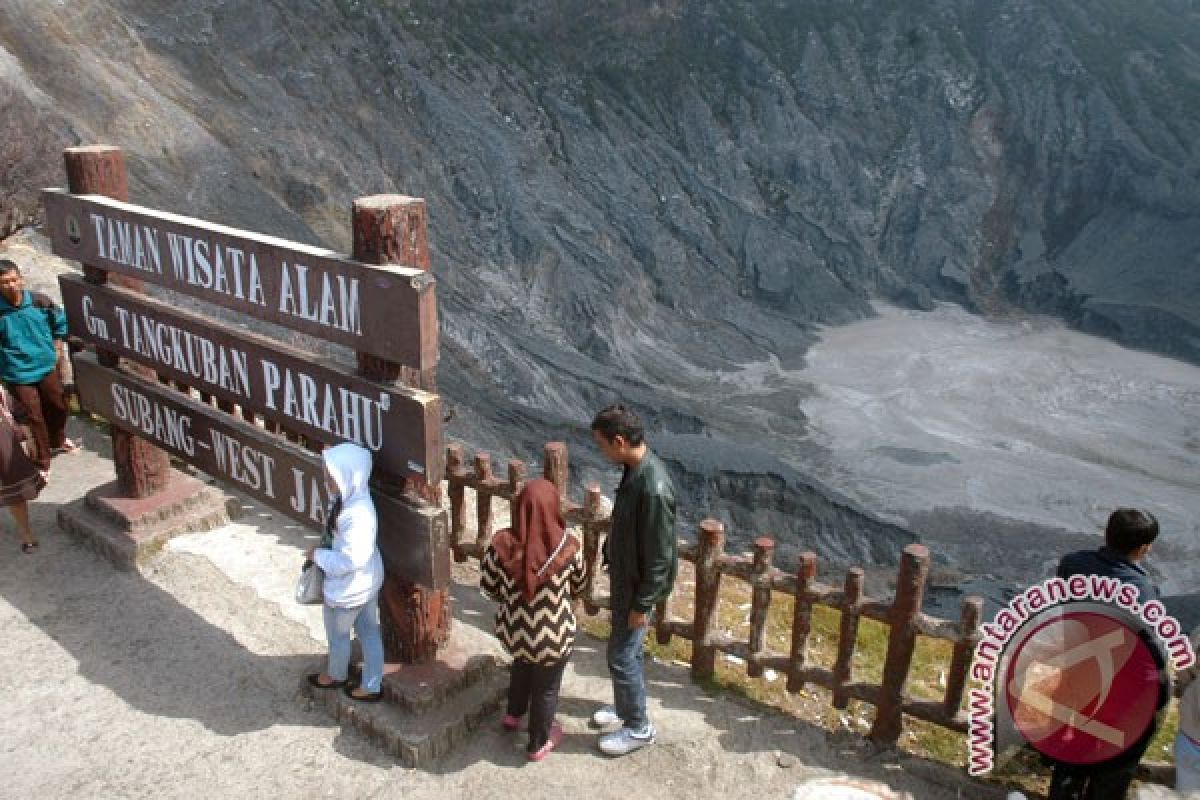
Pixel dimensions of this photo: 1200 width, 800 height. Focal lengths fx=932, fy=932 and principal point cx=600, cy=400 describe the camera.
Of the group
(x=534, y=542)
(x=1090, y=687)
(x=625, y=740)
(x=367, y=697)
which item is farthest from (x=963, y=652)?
(x=367, y=697)

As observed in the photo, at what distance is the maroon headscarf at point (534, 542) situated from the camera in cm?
360

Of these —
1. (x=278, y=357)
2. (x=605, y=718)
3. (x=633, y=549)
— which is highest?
(x=278, y=357)

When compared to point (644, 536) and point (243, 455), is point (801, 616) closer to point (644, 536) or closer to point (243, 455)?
point (644, 536)

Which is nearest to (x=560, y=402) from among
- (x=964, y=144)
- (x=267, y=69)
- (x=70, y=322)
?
(x=267, y=69)

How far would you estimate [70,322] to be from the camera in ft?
18.2

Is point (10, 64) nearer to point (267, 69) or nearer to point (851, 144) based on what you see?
point (267, 69)

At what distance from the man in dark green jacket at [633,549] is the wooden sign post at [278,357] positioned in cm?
73

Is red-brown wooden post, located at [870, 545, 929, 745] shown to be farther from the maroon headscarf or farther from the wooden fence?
the maroon headscarf

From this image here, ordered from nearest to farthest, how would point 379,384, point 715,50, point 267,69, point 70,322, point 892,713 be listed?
point 379,384, point 892,713, point 70,322, point 267,69, point 715,50

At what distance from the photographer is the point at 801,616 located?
4438 mm

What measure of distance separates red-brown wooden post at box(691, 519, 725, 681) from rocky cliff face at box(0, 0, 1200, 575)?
10.8 meters

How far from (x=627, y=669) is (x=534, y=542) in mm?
774

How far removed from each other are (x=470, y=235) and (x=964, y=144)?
78.0 ft

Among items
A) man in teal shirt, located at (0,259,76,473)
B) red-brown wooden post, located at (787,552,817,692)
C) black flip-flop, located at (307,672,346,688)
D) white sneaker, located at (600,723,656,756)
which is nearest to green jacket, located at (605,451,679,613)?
white sneaker, located at (600,723,656,756)
